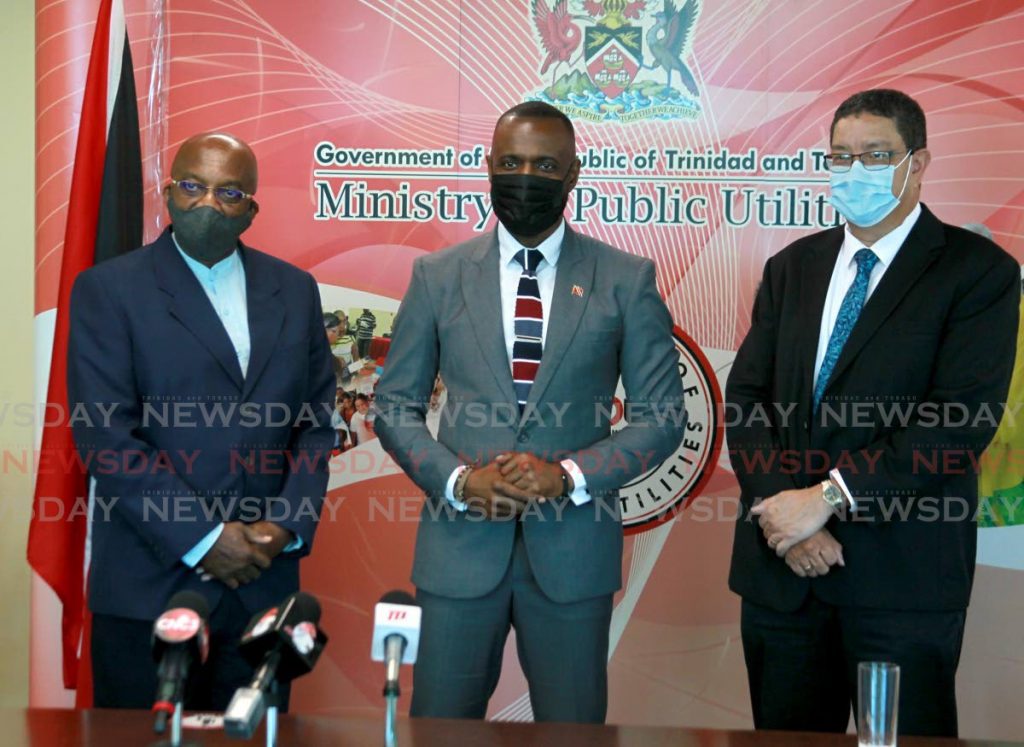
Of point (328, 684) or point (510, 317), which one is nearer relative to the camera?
point (510, 317)

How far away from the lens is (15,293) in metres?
4.89

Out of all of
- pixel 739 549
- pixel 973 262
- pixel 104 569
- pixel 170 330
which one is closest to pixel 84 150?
pixel 170 330

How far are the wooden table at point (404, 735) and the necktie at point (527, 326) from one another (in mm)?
996

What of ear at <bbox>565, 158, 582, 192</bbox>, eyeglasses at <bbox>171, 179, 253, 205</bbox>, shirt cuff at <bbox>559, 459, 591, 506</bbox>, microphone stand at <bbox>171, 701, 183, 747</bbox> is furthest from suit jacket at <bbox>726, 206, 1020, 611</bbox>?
microphone stand at <bbox>171, 701, 183, 747</bbox>

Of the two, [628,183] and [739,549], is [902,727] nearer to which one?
[739,549]

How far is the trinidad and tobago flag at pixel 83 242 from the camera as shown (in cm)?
363

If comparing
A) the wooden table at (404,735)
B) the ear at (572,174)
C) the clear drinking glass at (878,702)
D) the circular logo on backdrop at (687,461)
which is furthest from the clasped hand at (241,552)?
the circular logo on backdrop at (687,461)

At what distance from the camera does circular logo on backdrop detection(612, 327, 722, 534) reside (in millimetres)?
4180

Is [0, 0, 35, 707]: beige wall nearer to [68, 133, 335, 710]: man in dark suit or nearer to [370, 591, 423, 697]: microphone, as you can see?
[68, 133, 335, 710]: man in dark suit

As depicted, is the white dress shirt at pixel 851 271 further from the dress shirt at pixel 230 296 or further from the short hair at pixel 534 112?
the dress shirt at pixel 230 296

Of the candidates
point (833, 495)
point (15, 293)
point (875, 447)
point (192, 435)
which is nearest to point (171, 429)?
point (192, 435)

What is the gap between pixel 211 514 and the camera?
2863 mm

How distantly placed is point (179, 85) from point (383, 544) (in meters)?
1.77

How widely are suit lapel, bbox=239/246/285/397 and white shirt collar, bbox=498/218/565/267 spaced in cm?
59
